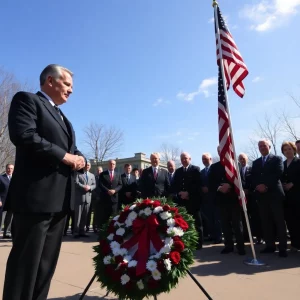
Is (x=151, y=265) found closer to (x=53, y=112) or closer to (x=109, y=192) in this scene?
(x=53, y=112)

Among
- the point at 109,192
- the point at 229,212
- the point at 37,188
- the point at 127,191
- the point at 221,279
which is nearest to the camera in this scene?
the point at 37,188

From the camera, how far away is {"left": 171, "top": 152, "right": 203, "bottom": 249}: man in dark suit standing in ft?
19.2

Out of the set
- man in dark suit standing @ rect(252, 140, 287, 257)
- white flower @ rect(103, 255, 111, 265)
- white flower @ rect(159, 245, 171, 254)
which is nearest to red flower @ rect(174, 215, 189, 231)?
white flower @ rect(159, 245, 171, 254)

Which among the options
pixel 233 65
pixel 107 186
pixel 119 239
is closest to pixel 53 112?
pixel 119 239

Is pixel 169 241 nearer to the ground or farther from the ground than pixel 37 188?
nearer to the ground

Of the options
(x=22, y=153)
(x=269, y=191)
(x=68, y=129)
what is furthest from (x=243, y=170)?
(x=22, y=153)

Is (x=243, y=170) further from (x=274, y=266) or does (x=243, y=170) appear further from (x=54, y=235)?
(x=54, y=235)

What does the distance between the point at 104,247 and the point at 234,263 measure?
2.49 m

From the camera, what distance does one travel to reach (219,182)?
18.4 feet

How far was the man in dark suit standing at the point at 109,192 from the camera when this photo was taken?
7.85 meters

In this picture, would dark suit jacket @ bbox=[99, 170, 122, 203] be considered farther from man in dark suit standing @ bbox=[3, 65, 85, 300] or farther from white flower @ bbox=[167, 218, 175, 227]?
man in dark suit standing @ bbox=[3, 65, 85, 300]

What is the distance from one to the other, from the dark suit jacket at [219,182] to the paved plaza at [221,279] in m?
0.99

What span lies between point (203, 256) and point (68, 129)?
365cm

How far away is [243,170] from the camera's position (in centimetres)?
638
